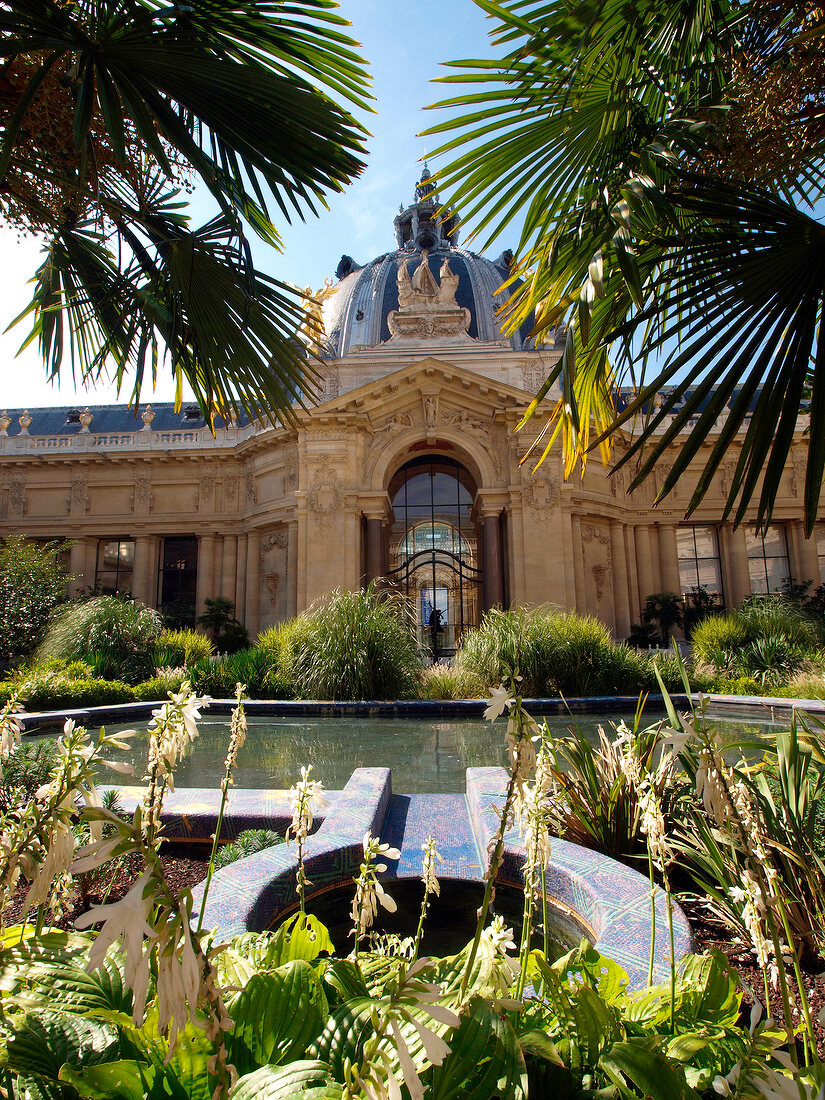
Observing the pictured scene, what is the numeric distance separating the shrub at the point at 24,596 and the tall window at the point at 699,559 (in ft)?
→ 80.5

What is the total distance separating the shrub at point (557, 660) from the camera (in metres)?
12.3

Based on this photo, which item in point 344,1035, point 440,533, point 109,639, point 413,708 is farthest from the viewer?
point 440,533

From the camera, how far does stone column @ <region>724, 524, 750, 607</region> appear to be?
2727 cm

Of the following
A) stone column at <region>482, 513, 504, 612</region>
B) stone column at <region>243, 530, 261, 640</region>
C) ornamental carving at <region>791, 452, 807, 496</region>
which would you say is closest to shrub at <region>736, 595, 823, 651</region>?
stone column at <region>482, 513, 504, 612</region>

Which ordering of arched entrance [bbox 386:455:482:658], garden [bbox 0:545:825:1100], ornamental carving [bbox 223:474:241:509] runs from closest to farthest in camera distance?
1. garden [bbox 0:545:825:1100]
2. arched entrance [bbox 386:455:482:658]
3. ornamental carving [bbox 223:474:241:509]

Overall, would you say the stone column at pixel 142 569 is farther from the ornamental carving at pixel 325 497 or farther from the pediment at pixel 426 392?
the pediment at pixel 426 392

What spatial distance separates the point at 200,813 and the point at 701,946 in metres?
2.77

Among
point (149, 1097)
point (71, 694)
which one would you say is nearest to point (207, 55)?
point (149, 1097)

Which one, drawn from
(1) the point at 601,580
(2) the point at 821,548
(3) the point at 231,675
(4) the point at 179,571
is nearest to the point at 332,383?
(4) the point at 179,571

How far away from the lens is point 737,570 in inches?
1081

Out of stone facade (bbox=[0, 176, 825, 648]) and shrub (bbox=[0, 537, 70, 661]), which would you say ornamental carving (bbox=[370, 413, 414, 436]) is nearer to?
stone facade (bbox=[0, 176, 825, 648])

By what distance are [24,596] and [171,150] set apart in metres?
17.0

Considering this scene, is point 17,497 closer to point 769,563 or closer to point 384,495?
point 384,495

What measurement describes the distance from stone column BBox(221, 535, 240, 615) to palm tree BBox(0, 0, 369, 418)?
23.5 meters
